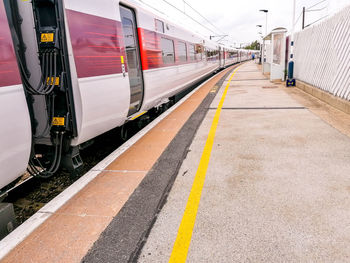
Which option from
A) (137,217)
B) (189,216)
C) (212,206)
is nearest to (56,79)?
(137,217)

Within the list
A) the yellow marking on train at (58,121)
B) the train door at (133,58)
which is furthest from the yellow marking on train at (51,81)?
the train door at (133,58)

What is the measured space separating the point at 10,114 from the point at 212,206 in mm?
2175

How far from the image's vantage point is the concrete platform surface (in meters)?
2.08

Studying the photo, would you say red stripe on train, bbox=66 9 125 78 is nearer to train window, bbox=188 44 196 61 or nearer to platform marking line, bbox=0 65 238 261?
platform marking line, bbox=0 65 238 261

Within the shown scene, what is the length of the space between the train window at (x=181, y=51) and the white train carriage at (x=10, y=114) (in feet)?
22.9

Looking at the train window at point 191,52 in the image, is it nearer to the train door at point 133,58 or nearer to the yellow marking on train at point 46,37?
the train door at point 133,58

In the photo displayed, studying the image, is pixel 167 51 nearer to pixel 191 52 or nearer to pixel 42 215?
pixel 191 52

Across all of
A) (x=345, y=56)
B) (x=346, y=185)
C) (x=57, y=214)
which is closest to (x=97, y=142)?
(x=57, y=214)

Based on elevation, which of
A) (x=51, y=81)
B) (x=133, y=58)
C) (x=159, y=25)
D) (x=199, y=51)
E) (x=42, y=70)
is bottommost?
(x=51, y=81)

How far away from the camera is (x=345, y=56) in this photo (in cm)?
661

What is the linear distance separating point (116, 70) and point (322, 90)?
22.8 feet

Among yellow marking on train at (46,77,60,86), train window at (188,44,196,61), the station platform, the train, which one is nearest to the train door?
the train

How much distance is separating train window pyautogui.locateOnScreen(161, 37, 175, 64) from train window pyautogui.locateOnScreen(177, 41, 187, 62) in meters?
0.82

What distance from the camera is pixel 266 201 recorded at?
2736 millimetres
